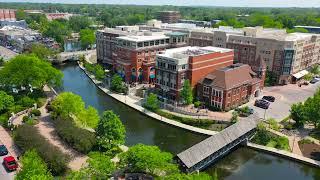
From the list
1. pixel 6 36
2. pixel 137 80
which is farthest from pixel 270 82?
pixel 6 36

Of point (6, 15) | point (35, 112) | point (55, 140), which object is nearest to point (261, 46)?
point (35, 112)

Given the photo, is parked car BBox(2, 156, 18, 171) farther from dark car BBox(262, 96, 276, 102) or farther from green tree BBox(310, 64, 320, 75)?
green tree BBox(310, 64, 320, 75)

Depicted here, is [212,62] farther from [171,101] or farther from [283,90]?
[283,90]

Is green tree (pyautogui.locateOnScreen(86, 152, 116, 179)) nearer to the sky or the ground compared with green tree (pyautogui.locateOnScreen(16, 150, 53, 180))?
nearer to the ground

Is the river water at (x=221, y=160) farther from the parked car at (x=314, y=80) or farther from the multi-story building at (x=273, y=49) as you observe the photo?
the parked car at (x=314, y=80)

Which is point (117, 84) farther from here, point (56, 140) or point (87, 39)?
point (87, 39)

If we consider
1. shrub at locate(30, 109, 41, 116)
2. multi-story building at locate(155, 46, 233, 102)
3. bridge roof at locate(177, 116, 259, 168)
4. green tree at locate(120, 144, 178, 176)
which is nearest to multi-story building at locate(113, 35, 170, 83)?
multi-story building at locate(155, 46, 233, 102)
